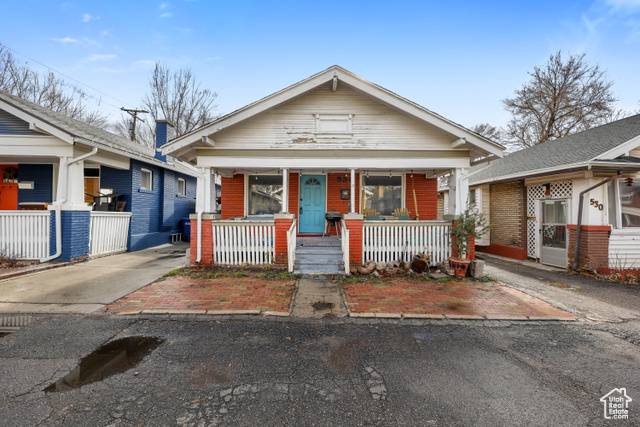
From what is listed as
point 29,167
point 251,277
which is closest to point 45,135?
point 29,167

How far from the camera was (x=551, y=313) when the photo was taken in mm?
4559

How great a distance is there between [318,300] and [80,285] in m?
4.92

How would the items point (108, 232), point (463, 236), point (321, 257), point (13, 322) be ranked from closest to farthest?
point (13, 322) < point (463, 236) < point (321, 257) < point (108, 232)

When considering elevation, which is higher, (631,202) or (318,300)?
(631,202)

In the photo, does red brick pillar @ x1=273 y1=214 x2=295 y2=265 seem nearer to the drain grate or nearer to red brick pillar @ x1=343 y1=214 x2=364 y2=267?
red brick pillar @ x1=343 y1=214 x2=364 y2=267

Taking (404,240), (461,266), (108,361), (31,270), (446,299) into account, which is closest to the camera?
(108,361)

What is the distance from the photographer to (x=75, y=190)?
7562mm

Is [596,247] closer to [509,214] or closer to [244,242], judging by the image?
[509,214]

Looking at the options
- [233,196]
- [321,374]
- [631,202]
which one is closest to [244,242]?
[233,196]

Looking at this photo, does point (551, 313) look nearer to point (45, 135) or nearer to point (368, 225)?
point (368, 225)

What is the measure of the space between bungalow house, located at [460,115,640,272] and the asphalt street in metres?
5.57


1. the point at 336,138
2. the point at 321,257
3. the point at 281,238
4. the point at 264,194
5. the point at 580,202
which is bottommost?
the point at 321,257

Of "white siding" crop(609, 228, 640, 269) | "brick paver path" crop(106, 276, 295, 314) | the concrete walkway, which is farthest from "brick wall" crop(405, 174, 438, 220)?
"brick paver path" crop(106, 276, 295, 314)

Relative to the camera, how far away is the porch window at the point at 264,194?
33.0 feet
